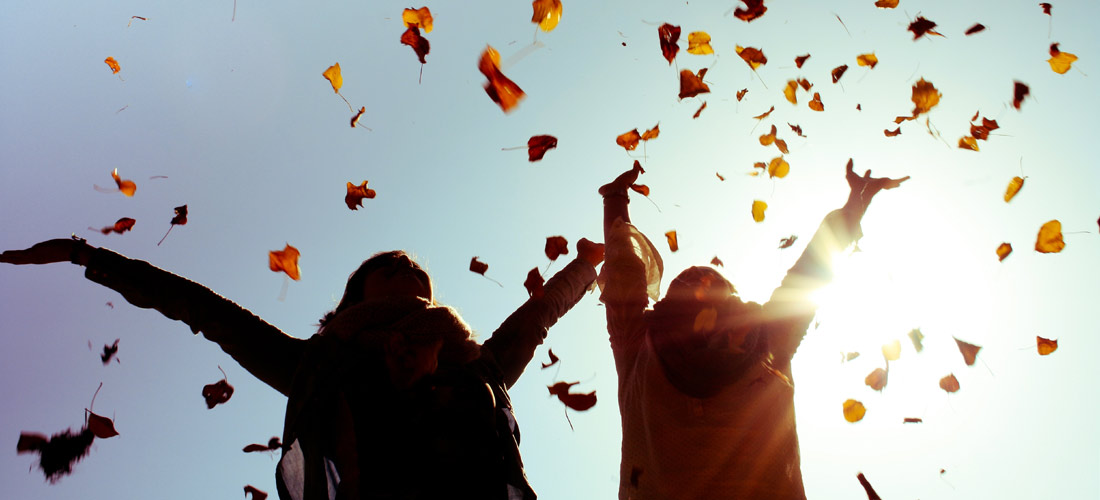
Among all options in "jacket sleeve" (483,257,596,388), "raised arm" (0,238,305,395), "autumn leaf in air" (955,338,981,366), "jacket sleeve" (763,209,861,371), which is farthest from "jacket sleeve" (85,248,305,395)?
"autumn leaf in air" (955,338,981,366)

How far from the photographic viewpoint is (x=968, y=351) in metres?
5.04

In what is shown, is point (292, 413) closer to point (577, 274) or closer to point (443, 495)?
point (443, 495)

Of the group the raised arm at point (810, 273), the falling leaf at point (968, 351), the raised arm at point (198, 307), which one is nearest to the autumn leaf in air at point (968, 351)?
the falling leaf at point (968, 351)

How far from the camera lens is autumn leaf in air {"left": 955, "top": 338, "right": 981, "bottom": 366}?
16.3 ft

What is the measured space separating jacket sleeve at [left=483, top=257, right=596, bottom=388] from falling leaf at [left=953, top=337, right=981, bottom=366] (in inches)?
132

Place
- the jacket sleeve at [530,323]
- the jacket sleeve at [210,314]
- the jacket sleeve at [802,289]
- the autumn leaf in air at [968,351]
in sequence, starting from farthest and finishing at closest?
the autumn leaf in air at [968,351] → the jacket sleeve at [802,289] → the jacket sleeve at [530,323] → the jacket sleeve at [210,314]

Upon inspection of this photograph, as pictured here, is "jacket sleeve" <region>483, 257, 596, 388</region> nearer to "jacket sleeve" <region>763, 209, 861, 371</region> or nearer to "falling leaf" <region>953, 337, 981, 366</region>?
"jacket sleeve" <region>763, 209, 861, 371</region>

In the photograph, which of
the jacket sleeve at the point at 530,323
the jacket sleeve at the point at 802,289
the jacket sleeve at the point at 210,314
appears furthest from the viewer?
the jacket sleeve at the point at 802,289

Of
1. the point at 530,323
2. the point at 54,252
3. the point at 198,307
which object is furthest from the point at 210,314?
the point at 530,323

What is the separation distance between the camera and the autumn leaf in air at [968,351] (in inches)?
196

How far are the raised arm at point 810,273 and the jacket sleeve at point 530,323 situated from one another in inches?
45.5

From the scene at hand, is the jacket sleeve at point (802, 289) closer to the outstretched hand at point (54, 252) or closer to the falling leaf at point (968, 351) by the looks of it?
the falling leaf at point (968, 351)

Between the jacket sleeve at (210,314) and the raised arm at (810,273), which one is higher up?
the jacket sleeve at (210,314)

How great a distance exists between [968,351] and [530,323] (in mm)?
3889
